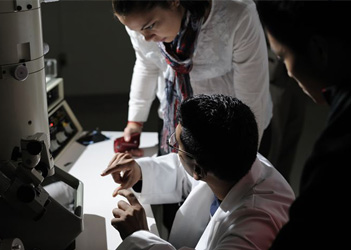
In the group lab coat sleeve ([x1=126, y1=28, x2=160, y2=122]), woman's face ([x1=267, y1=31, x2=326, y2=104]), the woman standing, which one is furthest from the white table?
woman's face ([x1=267, y1=31, x2=326, y2=104])

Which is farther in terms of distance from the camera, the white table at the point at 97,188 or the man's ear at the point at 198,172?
the white table at the point at 97,188

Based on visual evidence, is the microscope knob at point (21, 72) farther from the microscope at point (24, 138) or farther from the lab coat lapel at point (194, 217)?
the lab coat lapel at point (194, 217)

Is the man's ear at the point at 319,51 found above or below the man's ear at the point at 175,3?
above

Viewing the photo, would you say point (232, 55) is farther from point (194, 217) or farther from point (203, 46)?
point (194, 217)

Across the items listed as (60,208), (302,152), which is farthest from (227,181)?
(302,152)

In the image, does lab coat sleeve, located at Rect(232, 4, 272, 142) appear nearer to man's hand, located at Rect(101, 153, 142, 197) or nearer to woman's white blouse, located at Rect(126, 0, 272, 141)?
woman's white blouse, located at Rect(126, 0, 272, 141)

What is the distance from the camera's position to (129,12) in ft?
5.21

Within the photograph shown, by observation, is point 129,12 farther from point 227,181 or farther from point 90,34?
point 90,34

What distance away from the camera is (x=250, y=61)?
180 cm

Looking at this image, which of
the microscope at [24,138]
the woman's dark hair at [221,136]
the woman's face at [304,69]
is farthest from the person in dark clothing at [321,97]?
the microscope at [24,138]

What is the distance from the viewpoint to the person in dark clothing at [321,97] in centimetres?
69

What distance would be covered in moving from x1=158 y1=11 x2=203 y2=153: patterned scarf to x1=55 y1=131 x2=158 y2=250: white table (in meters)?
0.21

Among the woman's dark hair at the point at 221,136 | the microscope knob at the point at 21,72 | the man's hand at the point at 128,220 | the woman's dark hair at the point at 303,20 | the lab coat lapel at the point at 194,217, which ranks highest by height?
the woman's dark hair at the point at 303,20

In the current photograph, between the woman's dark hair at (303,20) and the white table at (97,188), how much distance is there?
90 centimetres
